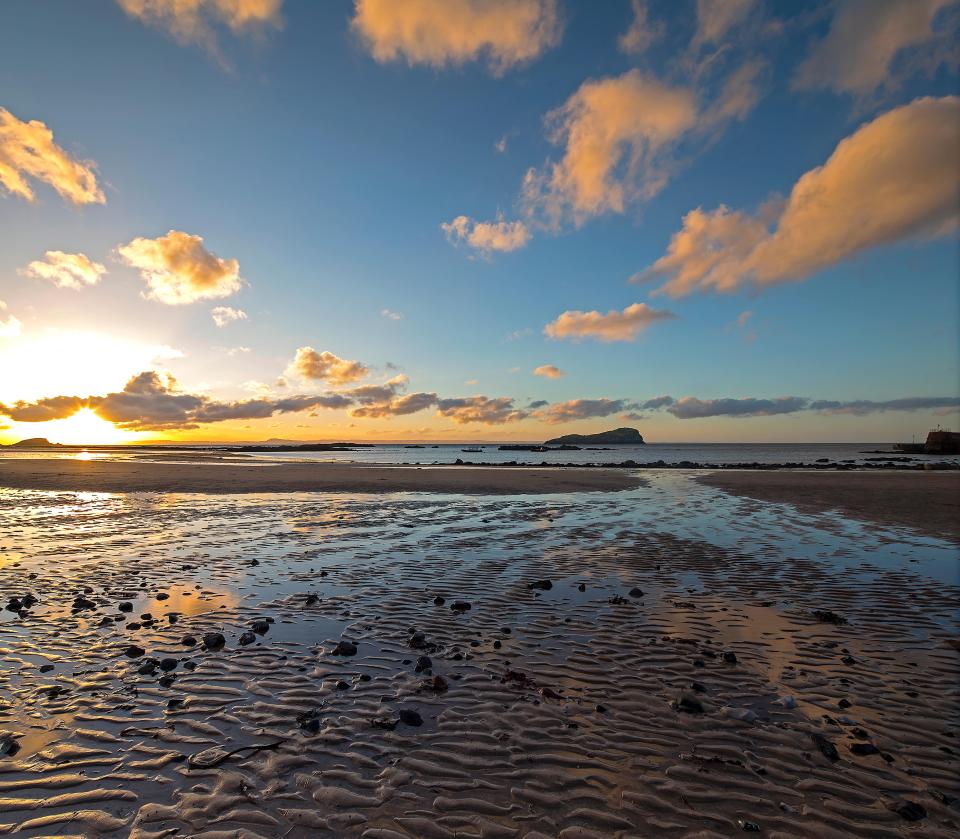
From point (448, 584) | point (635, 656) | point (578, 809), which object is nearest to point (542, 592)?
point (448, 584)

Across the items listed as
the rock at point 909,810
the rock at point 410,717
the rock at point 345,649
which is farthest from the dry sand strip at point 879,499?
the rock at point 345,649

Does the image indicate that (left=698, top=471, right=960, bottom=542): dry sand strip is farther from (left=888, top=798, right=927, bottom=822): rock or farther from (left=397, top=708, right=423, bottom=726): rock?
(left=397, top=708, right=423, bottom=726): rock

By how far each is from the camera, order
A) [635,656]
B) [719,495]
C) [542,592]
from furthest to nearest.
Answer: [719,495]
[542,592]
[635,656]

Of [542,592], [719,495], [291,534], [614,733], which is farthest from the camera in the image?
[719,495]

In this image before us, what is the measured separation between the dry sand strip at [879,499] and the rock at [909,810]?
18608 millimetres

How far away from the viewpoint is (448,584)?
39.4 ft

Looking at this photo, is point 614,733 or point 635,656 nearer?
point 614,733

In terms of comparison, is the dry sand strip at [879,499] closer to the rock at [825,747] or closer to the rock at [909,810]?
the rock at [825,747]

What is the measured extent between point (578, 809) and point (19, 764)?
5832 millimetres

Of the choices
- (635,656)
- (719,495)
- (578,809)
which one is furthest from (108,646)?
(719,495)

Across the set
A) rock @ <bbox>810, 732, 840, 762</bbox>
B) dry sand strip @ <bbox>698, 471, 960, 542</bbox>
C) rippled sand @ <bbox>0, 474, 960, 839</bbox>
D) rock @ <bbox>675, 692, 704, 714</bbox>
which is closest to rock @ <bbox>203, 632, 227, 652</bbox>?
rippled sand @ <bbox>0, 474, 960, 839</bbox>

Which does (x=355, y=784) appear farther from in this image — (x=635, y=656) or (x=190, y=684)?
(x=635, y=656)

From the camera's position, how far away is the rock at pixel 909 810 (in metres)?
4.34

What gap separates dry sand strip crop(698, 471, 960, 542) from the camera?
2145 cm
